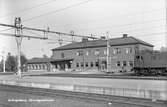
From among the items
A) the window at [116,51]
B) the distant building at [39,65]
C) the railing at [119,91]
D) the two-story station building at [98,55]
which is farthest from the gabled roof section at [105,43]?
the railing at [119,91]

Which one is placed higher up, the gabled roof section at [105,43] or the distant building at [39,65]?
the gabled roof section at [105,43]

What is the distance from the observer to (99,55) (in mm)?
55844

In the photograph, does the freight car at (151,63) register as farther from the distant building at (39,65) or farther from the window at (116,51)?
the distant building at (39,65)

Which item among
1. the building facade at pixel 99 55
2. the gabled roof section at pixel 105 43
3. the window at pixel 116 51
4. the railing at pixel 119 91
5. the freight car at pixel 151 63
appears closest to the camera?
the railing at pixel 119 91

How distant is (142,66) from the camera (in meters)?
32.5

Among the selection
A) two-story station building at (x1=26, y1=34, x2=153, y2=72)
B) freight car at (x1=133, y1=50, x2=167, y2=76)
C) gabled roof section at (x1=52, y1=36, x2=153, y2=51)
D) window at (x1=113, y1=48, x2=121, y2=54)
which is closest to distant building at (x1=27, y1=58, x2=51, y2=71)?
two-story station building at (x1=26, y1=34, x2=153, y2=72)

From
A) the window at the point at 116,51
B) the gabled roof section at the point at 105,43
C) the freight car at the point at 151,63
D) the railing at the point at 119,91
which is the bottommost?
the railing at the point at 119,91

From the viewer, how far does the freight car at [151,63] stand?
30797 millimetres

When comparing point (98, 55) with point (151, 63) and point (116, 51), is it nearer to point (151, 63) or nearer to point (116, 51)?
point (116, 51)

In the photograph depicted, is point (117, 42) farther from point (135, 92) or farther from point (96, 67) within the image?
point (135, 92)

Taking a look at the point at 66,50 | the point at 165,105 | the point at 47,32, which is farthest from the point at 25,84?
the point at 66,50

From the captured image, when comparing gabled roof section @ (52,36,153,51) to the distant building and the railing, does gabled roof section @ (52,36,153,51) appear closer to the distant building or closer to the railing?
the distant building

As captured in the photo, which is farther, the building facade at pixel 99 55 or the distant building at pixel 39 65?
the distant building at pixel 39 65

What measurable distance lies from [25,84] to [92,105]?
43.1 feet
